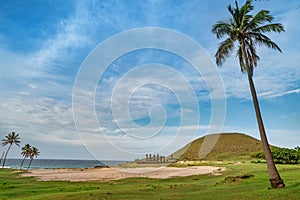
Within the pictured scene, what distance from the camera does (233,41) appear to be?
27.0 meters

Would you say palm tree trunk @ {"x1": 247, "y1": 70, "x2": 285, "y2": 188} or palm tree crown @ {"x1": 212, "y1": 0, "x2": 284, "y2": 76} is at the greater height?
palm tree crown @ {"x1": 212, "y1": 0, "x2": 284, "y2": 76}

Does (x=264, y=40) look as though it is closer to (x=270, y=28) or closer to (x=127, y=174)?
(x=270, y=28)

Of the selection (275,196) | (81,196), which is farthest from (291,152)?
(81,196)

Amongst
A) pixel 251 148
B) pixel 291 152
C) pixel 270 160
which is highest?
pixel 251 148

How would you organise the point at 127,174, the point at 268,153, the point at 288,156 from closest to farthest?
the point at 268,153
the point at 127,174
the point at 288,156

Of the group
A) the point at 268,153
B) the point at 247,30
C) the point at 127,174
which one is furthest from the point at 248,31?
the point at 127,174

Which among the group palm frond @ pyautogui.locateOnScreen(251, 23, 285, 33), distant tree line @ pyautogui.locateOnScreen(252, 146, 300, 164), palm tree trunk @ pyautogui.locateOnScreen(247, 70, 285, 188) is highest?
palm frond @ pyautogui.locateOnScreen(251, 23, 285, 33)

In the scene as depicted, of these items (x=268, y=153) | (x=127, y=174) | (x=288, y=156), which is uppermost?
(x=288, y=156)

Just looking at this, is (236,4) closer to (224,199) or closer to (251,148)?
(224,199)

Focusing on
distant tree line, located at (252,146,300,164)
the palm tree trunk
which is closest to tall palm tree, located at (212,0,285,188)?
the palm tree trunk

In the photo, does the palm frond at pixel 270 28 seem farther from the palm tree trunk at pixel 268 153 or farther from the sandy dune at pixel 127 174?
the sandy dune at pixel 127 174

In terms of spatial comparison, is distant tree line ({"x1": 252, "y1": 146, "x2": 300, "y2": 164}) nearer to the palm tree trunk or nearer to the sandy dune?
the sandy dune

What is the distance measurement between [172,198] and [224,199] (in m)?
4.25

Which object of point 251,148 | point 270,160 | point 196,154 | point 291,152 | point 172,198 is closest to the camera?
point 172,198
